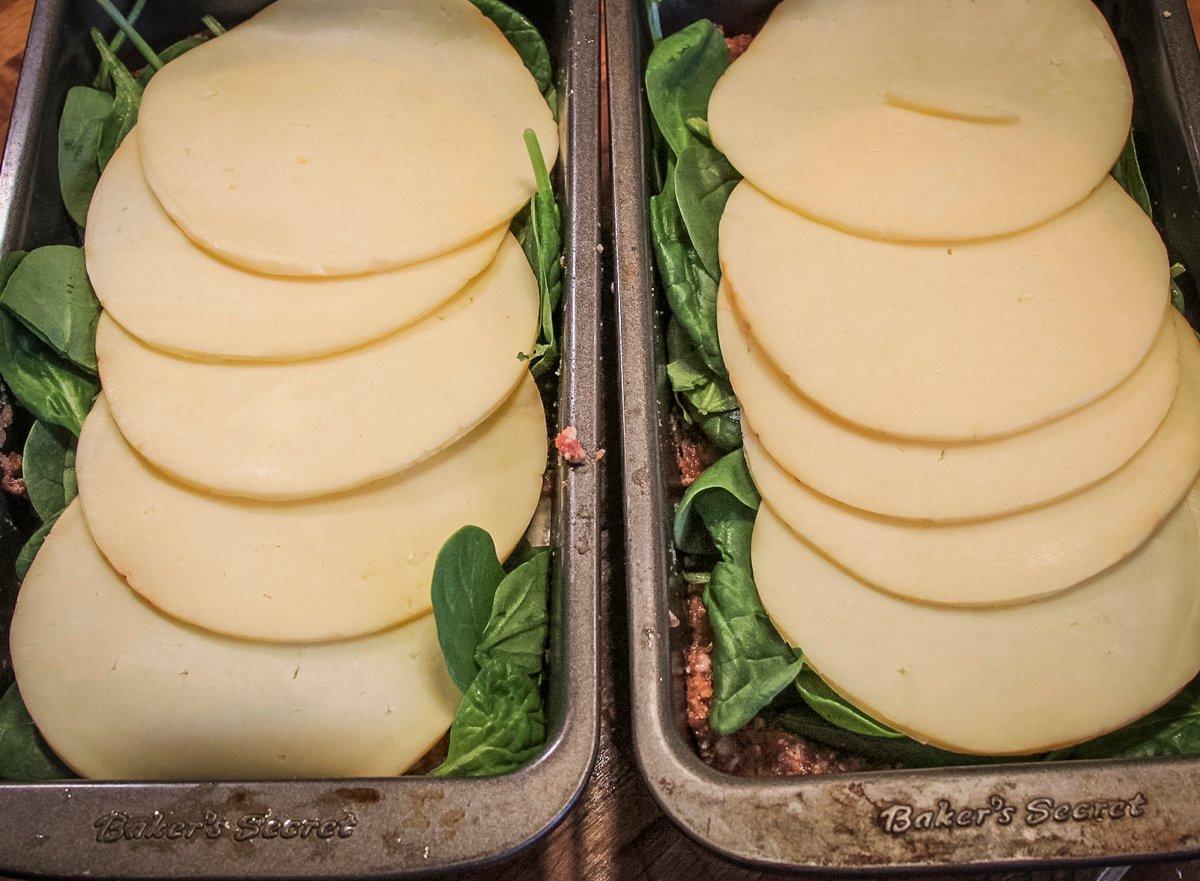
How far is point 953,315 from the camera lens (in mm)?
1705

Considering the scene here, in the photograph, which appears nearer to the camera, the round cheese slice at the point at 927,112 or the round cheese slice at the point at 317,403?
the round cheese slice at the point at 317,403

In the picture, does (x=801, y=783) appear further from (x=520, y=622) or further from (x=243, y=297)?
(x=243, y=297)

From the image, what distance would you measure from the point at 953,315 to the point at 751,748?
92cm

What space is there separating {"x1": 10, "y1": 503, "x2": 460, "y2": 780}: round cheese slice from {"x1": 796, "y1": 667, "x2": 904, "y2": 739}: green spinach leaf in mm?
652

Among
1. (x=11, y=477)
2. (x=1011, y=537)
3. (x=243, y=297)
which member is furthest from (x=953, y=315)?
(x=11, y=477)

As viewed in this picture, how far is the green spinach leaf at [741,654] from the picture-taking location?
1.61m

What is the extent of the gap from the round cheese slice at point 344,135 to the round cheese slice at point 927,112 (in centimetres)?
53

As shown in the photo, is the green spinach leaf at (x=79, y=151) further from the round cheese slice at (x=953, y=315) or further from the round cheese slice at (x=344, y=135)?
the round cheese slice at (x=953, y=315)

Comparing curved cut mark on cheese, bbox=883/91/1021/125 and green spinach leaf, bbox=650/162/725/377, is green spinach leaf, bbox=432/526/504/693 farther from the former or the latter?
curved cut mark on cheese, bbox=883/91/1021/125

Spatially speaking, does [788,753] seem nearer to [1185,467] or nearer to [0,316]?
[1185,467]

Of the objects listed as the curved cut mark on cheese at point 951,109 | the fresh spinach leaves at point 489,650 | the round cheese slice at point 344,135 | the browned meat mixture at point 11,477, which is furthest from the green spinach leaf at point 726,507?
the browned meat mixture at point 11,477

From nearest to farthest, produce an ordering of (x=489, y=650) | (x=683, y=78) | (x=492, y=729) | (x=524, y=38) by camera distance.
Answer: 1. (x=492, y=729)
2. (x=489, y=650)
3. (x=683, y=78)
4. (x=524, y=38)

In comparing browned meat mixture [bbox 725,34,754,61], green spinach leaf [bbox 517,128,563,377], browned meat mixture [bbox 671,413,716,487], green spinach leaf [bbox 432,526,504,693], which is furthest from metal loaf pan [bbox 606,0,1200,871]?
browned meat mixture [bbox 725,34,754,61]

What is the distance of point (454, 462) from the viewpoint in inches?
68.7
